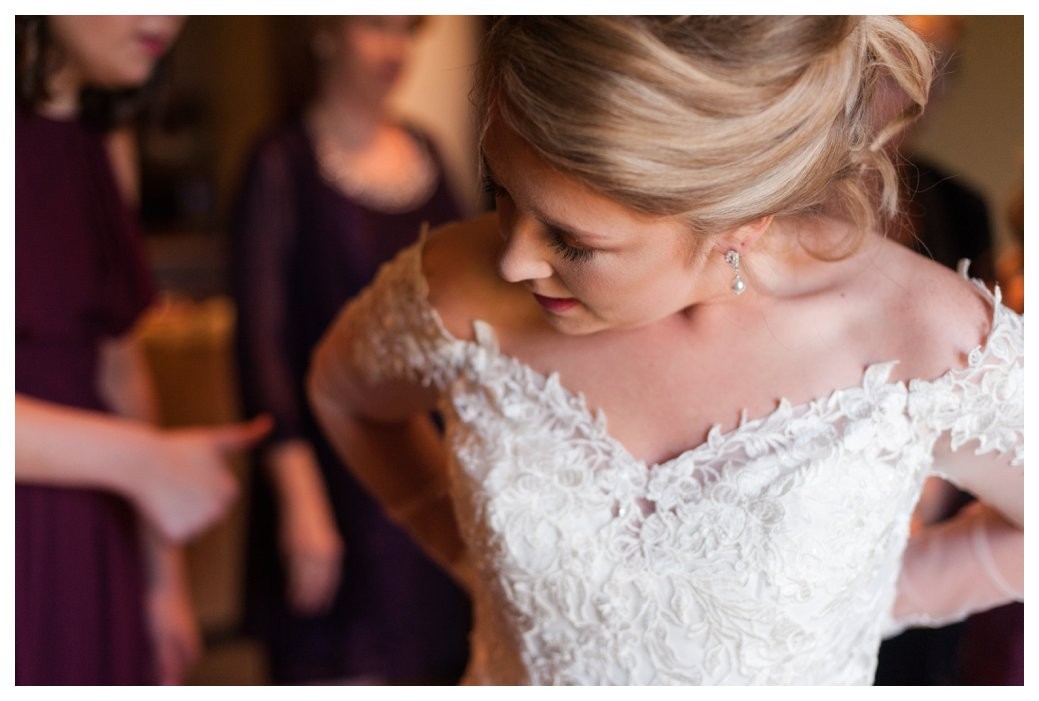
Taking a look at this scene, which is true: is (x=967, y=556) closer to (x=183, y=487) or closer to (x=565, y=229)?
(x=565, y=229)

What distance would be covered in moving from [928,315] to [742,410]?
0.21 m

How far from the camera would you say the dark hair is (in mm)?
1429

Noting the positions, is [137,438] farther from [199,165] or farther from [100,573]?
[199,165]

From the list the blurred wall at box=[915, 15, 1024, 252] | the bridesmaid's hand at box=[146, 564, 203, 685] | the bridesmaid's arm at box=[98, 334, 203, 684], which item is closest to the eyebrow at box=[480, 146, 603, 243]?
the bridesmaid's arm at box=[98, 334, 203, 684]

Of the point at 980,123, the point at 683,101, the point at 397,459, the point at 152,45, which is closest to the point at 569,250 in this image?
the point at 683,101

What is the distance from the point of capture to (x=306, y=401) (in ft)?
7.44

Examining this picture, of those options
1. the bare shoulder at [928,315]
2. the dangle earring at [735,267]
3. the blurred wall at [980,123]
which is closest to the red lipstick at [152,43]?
the dangle earring at [735,267]

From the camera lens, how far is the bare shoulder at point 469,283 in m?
1.23

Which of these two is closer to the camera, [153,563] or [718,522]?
[718,522]

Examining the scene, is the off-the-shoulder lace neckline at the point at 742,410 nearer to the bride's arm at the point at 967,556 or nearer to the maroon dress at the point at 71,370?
the bride's arm at the point at 967,556

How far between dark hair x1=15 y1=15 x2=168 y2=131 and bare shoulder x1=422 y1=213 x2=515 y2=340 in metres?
0.65
